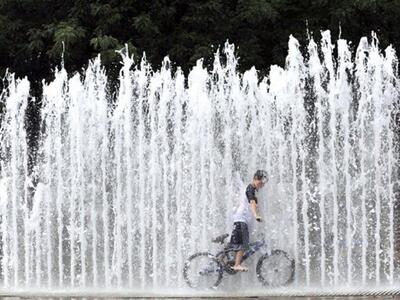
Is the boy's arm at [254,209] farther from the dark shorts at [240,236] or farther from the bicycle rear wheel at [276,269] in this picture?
the bicycle rear wheel at [276,269]

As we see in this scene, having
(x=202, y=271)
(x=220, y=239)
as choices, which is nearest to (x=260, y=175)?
(x=220, y=239)

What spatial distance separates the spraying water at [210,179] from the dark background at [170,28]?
20.5 feet

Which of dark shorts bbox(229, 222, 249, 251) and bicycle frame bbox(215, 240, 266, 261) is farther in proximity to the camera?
bicycle frame bbox(215, 240, 266, 261)

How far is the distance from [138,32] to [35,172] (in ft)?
25.6

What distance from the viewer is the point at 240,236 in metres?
11.2

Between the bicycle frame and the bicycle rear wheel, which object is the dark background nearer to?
the bicycle frame

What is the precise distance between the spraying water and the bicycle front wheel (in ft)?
1.17

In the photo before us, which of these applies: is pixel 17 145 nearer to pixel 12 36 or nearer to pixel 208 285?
pixel 208 285

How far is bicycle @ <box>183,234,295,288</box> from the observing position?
37.1 feet

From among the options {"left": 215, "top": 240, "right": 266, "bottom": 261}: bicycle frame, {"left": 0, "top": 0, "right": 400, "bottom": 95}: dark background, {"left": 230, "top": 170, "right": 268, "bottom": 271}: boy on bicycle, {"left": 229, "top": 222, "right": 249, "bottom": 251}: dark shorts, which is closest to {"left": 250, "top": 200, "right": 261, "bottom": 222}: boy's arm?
{"left": 230, "top": 170, "right": 268, "bottom": 271}: boy on bicycle

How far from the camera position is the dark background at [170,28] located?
1956 centimetres

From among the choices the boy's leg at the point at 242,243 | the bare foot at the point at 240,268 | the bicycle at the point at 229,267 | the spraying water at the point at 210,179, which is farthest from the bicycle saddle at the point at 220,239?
the spraying water at the point at 210,179

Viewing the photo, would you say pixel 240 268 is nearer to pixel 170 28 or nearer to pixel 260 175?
pixel 260 175

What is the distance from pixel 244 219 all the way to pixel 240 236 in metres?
0.24
